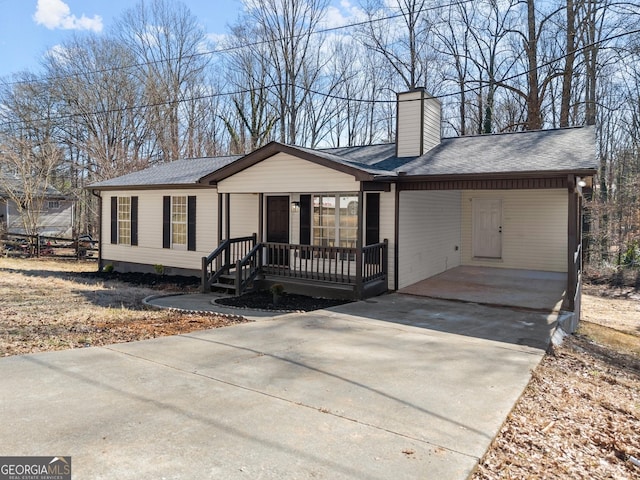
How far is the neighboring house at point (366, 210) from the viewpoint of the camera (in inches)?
376

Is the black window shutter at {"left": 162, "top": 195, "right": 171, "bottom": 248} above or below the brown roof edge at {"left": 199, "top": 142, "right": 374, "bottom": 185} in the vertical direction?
below

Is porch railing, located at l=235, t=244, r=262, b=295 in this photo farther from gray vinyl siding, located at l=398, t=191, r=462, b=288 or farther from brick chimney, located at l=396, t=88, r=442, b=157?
brick chimney, located at l=396, t=88, r=442, b=157

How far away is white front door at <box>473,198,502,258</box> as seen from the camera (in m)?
14.2

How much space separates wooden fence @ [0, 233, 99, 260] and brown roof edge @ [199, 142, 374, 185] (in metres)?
10.5

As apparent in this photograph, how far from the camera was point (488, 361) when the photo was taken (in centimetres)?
557

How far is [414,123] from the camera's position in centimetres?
1189

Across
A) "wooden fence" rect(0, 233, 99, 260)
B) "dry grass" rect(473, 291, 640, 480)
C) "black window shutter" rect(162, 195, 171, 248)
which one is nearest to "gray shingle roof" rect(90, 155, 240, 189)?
"black window shutter" rect(162, 195, 171, 248)

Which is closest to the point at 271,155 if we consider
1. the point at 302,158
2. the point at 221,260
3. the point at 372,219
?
the point at 302,158

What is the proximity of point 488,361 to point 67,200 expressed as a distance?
3206 centimetres

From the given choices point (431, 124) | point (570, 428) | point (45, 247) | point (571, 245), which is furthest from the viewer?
point (45, 247)

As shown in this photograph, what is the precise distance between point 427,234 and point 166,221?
7619 mm

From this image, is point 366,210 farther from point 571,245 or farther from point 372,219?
point 571,245

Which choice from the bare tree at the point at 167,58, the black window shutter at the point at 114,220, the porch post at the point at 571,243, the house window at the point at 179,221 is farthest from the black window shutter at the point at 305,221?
the bare tree at the point at 167,58

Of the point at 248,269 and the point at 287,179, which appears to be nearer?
the point at 287,179
